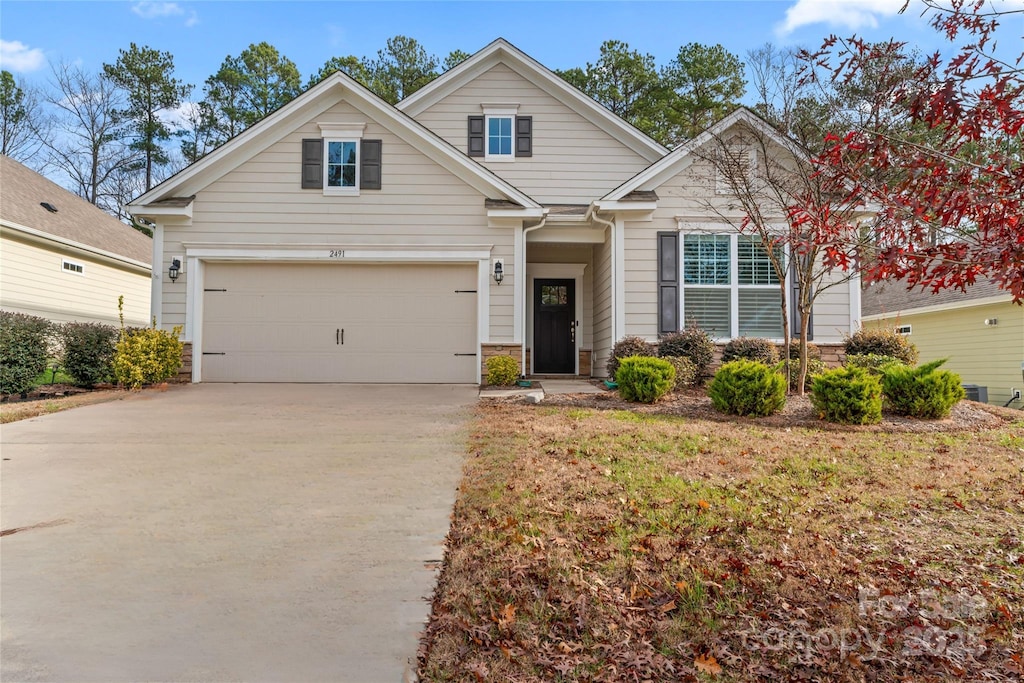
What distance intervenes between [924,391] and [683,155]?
553 centimetres

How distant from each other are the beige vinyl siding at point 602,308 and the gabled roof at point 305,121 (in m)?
2.13

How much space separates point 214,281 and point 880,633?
36.3ft

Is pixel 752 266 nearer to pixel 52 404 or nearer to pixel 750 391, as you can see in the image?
pixel 750 391

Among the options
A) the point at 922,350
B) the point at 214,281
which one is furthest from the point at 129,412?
the point at 922,350

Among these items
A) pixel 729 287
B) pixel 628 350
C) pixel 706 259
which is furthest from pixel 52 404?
pixel 729 287

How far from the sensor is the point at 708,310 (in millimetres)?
11164

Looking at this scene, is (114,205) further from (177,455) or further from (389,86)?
(177,455)

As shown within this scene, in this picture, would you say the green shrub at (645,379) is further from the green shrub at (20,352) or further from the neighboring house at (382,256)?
the green shrub at (20,352)

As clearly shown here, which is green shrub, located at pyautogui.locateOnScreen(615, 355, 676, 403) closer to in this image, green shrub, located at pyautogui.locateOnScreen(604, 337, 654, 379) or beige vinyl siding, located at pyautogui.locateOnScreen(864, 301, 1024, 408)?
green shrub, located at pyautogui.locateOnScreen(604, 337, 654, 379)

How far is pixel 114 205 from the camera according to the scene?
87.8 ft

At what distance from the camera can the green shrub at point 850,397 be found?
7.43 metres

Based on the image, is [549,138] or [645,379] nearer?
[645,379]

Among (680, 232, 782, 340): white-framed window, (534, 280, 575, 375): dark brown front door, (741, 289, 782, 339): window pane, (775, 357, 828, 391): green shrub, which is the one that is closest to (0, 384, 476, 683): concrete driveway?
(775, 357, 828, 391): green shrub

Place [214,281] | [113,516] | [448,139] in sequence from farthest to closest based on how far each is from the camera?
[448,139], [214,281], [113,516]
